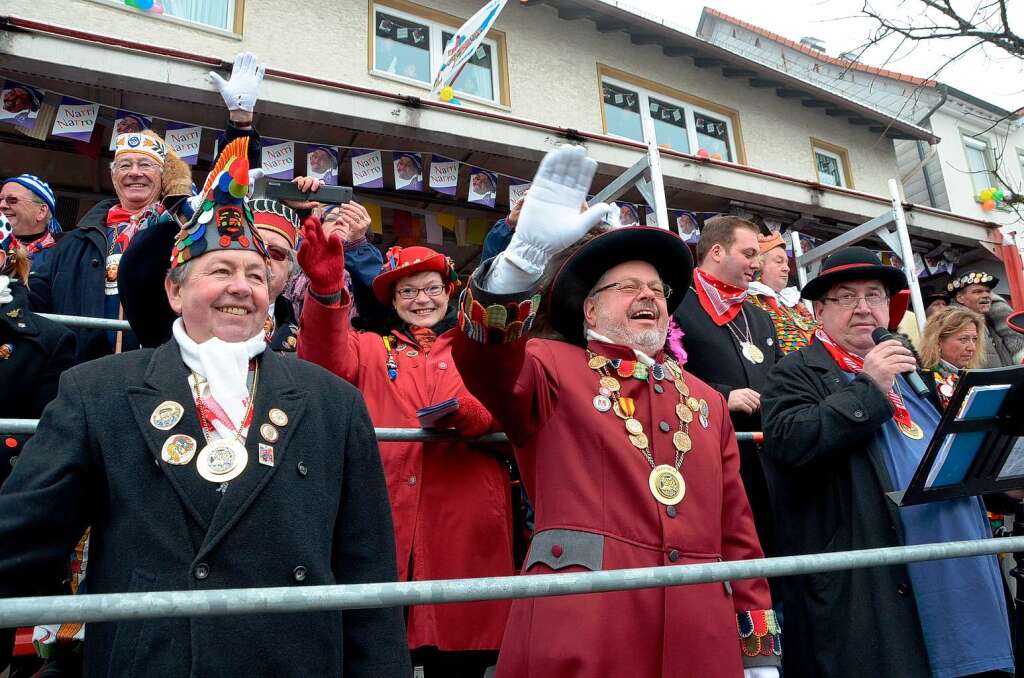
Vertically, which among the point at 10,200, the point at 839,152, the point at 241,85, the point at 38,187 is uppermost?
the point at 839,152

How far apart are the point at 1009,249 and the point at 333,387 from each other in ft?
24.0

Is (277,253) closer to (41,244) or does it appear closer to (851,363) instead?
(41,244)

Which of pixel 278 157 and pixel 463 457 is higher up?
pixel 278 157

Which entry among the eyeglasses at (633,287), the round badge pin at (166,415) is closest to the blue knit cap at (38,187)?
the round badge pin at (166,415)

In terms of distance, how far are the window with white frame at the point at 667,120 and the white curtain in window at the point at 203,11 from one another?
491 cm

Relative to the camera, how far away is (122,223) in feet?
12.8

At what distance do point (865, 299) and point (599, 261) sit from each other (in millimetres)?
1395

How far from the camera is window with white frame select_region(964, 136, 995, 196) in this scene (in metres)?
15.5

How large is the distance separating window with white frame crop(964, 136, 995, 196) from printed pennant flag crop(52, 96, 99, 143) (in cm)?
1597

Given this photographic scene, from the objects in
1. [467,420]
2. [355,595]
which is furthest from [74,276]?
[355,595]

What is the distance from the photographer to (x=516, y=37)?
32.7 ft

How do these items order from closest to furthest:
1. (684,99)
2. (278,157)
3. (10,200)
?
(10,200), (278,157), (684,99)

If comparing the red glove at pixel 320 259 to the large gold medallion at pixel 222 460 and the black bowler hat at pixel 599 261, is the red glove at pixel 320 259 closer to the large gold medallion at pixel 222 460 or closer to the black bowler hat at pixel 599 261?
the black bowler hat at pixel 599 261

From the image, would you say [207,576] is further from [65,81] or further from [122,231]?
[65,81]
